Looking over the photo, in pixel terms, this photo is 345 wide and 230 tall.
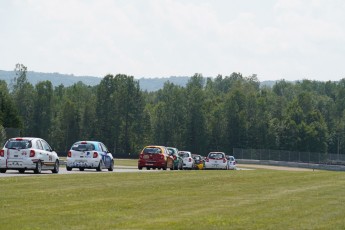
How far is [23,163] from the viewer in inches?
1409

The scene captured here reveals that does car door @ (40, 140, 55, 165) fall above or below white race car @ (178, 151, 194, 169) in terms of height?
below

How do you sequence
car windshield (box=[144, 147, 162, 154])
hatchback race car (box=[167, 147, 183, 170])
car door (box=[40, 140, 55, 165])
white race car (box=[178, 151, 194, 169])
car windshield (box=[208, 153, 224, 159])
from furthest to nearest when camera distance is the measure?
car windshield (box=[208, 153, 224, 159]), white race car (box=[178, 151, 194, 169]), hatchback race car (box=[167, 147, 183, 170]), car windshield (box=[144, 147, 162, 154]), car door (box=[40, 140, 55, 165])

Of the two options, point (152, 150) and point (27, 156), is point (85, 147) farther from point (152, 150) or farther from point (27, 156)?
point (152, 150)

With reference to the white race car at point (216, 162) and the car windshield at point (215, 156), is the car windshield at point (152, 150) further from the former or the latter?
the car windshield at point (215, 156)

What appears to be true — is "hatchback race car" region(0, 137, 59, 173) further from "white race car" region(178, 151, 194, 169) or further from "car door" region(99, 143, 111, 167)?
"white race car" region(178, 151, 194, 169)

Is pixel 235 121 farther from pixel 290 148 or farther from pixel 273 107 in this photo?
pixel 273 107

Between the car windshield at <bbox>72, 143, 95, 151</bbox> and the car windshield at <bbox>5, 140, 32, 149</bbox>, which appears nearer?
the car windshield at <bbox>5, 140, 32, 149</bbox>

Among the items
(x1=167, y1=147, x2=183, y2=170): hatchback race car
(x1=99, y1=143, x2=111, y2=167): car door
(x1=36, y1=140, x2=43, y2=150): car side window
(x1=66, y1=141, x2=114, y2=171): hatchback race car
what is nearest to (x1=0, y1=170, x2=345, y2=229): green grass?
(x1=36, y1=140, x2=43, y2=150): car side window

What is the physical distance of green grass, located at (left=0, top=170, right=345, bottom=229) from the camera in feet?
53.8

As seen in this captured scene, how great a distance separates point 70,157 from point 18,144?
5.92 metres

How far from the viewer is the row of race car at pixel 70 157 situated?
118ft

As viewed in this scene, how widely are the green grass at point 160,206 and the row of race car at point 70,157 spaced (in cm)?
669

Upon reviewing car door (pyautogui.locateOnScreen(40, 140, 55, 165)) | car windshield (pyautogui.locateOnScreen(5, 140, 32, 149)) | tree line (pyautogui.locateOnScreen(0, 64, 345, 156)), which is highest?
tree line (pyautogui.locateOnScreen(0, 64, 345, 156))

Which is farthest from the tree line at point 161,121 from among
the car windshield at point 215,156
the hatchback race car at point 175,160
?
the hatchback race car at point 175,160
